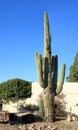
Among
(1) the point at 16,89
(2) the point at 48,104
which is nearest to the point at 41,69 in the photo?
(2) the point at 48,104

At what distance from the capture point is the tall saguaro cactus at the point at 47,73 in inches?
1111

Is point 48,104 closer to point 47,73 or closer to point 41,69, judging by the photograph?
point 47,73

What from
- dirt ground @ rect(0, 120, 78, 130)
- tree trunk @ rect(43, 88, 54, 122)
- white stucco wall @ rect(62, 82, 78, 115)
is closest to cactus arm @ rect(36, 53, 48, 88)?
tree trunk @ rect(43, 88, 54, 122)

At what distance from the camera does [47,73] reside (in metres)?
28.5

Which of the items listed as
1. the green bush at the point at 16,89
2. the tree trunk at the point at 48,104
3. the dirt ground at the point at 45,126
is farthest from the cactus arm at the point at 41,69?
the green bush at the point at 16,89

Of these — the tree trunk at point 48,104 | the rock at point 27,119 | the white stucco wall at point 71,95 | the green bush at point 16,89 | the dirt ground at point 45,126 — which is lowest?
the dirt ground at point 45,126

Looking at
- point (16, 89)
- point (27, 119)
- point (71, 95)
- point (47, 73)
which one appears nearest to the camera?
point (47, 73)

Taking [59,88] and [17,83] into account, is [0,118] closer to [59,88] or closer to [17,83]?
[59,88]

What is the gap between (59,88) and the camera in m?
29.4

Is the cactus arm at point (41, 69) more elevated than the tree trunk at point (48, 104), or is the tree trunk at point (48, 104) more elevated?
the cactus arm at point (41, 69)

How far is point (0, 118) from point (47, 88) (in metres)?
4.27

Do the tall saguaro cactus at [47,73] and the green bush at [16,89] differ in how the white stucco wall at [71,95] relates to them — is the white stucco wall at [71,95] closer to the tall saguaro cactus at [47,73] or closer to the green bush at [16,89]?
the green bush at [16,89]

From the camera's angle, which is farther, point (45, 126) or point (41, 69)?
point (41, 69)

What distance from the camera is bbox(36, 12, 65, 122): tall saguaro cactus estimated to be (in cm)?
2822
